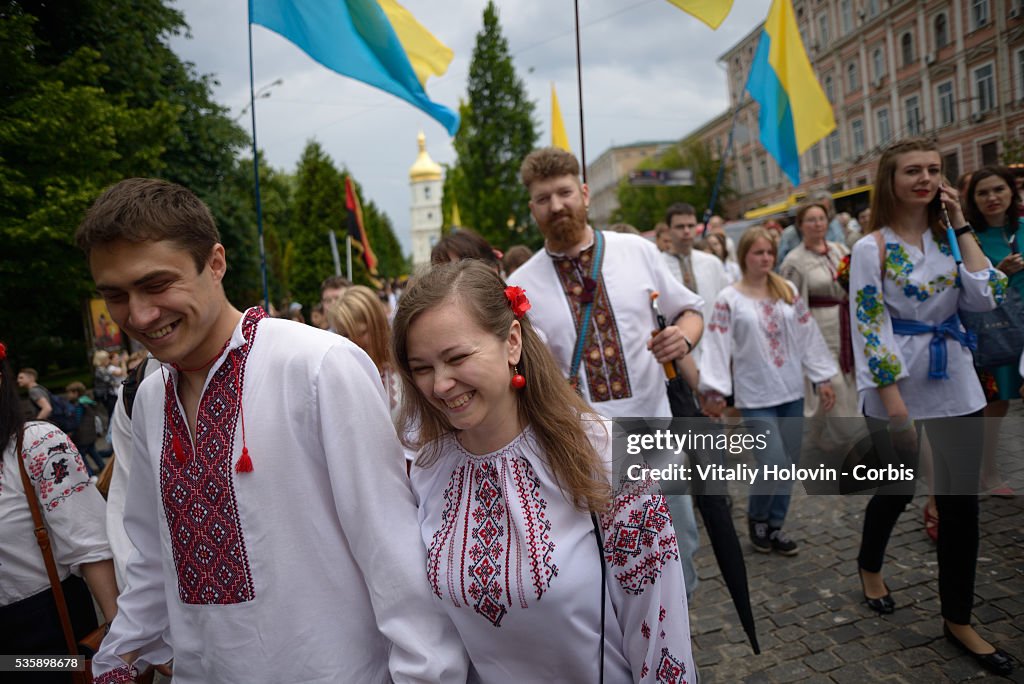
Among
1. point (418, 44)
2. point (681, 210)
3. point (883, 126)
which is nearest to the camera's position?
point (418, 44)

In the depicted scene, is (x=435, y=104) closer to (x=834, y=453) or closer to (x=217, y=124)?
(x=834, y=453)

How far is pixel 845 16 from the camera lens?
8633mm

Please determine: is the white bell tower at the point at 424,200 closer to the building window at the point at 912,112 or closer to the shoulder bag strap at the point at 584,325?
the building window at the point at 912,112

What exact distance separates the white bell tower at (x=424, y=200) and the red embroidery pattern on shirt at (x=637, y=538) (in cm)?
8905

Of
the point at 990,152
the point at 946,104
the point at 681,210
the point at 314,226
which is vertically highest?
the point at 314,226

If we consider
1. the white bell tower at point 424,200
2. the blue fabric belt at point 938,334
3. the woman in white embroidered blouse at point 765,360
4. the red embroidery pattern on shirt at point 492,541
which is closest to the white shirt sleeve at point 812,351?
the woman in white embroidered blouse at point 765,360

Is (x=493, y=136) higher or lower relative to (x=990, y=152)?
higher

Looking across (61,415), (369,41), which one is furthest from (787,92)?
(61,415)

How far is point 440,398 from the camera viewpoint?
167 cm

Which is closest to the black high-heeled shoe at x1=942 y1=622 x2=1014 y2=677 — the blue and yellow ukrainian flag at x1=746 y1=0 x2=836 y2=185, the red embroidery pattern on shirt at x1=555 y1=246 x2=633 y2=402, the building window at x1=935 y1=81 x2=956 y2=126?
the red embroidery pattern on shirt at x1=555 y1=246 x2=633 y2=402

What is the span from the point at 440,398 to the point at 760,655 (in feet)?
8.20

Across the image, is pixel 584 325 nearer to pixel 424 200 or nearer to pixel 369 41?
pixel 369 41

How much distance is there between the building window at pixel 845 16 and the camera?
326 inches

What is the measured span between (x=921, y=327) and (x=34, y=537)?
3.86m
